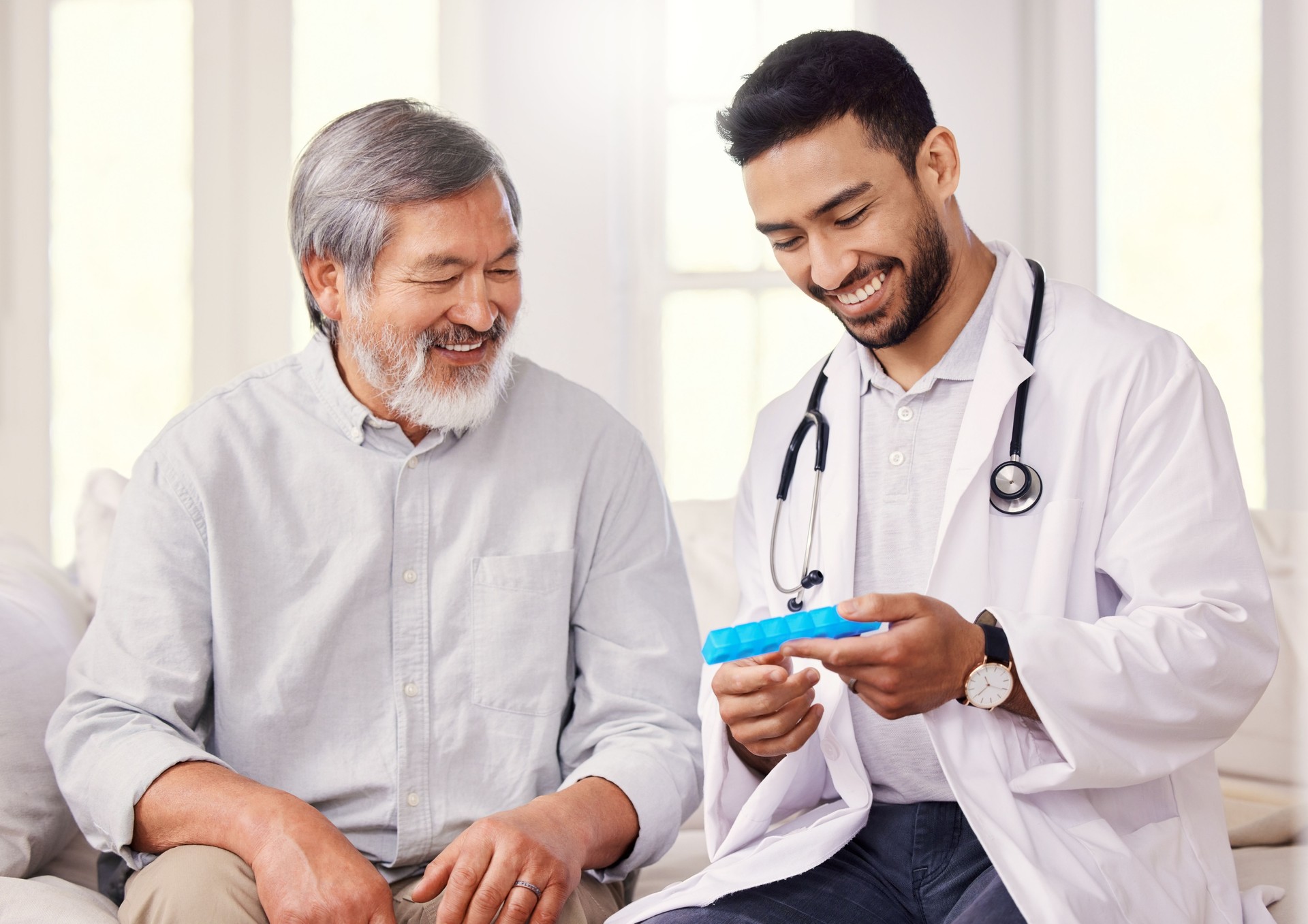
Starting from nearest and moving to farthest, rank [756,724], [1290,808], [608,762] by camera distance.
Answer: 1. [756,724]
2. [608,762]
3. [1290,808]

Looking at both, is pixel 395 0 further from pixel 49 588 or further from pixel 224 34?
pixel 49 588

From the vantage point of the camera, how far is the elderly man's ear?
6.71 feet

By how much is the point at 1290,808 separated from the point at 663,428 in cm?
204

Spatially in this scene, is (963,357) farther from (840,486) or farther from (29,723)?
(29,723)

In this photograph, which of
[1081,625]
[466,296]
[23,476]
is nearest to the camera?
[1081,625]

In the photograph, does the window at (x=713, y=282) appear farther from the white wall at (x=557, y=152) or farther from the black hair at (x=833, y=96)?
the black hair at (x=833, y=96)

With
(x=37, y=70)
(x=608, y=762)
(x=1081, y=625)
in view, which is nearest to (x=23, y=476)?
(x=37, y=70)

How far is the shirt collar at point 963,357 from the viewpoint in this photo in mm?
1790

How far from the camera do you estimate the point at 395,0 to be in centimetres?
371

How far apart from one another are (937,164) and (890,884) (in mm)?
1069

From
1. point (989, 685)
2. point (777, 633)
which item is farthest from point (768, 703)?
point (989, 685)

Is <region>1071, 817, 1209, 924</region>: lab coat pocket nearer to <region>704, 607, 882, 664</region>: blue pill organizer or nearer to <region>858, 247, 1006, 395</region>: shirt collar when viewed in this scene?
<region>704, 607, 882, 664</region>: blue pill organizer

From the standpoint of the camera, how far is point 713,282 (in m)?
3.69

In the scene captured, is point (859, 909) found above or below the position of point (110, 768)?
below
